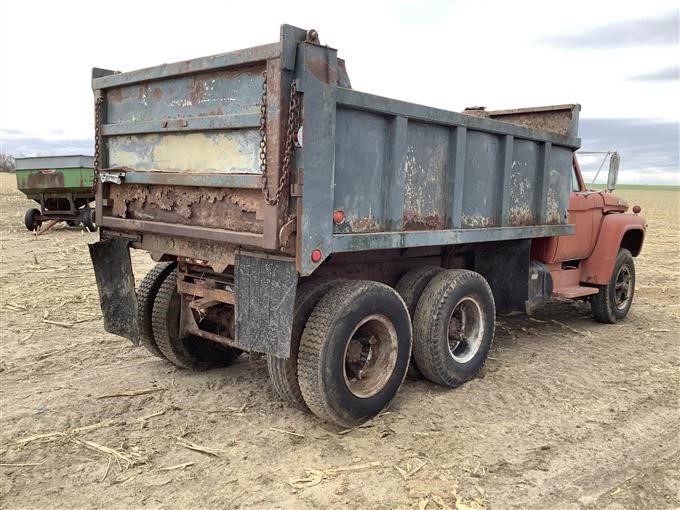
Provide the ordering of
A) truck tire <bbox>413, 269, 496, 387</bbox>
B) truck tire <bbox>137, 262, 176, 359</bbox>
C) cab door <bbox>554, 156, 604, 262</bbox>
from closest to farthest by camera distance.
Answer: truck tire <bbox>413, 269, 496, 387</bbox> → truck tire <bbox>137, 262, 176, 359</bbox> → cab door <bbox>554, 156, 604, 262</bbox>

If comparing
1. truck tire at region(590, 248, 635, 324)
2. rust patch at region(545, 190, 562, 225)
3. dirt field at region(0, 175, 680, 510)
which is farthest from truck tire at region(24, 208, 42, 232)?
truck tire at region(590, 248, 635, 324)

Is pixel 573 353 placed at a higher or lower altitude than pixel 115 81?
lower

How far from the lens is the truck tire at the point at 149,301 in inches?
204

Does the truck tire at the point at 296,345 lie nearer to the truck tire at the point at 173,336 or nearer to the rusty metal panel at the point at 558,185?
the truck tire at the point at 173,336

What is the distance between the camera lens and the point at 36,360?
5438 millimetres

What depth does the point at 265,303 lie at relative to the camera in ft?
12.8

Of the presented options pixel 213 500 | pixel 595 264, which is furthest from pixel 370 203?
pixel 595 264

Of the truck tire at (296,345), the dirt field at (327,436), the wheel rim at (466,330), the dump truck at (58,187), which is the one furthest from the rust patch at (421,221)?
the dump truck at (58,187)

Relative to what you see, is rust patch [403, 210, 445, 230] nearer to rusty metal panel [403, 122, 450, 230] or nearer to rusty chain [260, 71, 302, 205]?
rusty metal panel [403, 122, 450, 230]

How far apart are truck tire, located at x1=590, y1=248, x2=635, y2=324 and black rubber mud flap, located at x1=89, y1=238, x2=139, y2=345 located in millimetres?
5365

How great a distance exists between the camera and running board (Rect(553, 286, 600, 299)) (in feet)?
22.0

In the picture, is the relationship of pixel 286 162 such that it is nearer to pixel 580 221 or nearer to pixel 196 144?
pixel 196 144

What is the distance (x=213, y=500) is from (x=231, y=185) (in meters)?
1.90

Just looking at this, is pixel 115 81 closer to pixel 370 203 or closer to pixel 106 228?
pixel 106 228
